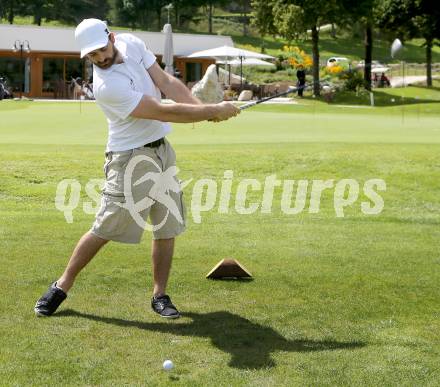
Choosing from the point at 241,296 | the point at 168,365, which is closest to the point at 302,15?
the point at 241,296

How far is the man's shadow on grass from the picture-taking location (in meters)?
5.49

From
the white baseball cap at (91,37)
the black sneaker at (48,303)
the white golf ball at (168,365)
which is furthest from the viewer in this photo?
the black sneaker at (48,303)

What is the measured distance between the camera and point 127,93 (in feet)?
20.1

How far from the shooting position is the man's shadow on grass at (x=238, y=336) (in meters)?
5.49

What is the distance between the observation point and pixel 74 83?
5344cm

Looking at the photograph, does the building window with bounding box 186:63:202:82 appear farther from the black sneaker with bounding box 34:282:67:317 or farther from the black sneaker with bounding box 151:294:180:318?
the black sneaker with bounding box 34:282:67:317

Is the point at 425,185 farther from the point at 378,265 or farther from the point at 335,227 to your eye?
the point at 378,265

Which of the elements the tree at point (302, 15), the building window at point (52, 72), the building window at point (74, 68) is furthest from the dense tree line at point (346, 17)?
the building window at point (52, 72)

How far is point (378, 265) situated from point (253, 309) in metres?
2.03

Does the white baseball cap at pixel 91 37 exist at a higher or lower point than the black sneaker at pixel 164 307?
higher

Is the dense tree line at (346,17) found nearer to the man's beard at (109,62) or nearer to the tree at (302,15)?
the tree at (302,15)

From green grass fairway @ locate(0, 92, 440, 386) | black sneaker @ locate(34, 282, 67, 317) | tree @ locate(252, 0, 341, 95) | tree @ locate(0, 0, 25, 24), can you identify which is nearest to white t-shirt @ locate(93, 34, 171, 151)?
black sneaker @ locate(34, 282, 67, 317)

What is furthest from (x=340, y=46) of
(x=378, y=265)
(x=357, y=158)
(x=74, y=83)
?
(x=378, y=265)

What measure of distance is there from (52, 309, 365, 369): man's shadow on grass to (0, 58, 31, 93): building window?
53041mm
